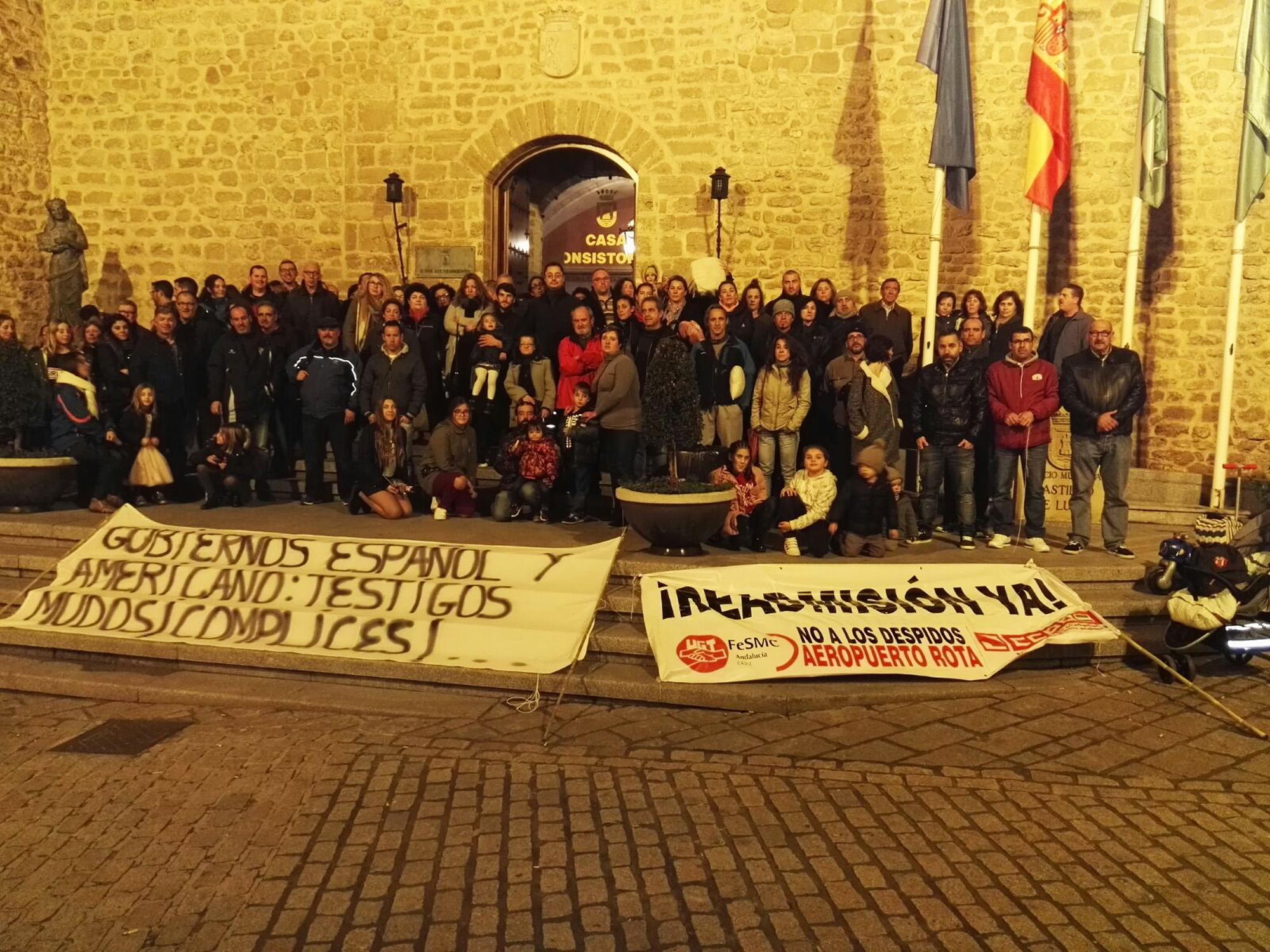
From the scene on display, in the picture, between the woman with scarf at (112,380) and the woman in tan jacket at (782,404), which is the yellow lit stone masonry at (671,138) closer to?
the woman with scarf at (112,380)

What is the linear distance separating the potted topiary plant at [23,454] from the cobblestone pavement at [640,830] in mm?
3483

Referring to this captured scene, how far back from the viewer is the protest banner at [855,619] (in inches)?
221

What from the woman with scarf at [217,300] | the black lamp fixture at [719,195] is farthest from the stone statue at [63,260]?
the black lamp fixture at [719,195]

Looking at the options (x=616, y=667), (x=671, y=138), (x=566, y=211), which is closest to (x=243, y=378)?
(x=616, y=667)

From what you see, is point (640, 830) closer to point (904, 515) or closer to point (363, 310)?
point (904, 515)

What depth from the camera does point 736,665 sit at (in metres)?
5.57

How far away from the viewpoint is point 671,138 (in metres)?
13.1

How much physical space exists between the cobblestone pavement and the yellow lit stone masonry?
8.25 m

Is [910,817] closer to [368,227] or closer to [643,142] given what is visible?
[643,142]

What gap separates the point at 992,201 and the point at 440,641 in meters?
9.88

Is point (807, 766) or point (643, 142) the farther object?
point (643, 142)

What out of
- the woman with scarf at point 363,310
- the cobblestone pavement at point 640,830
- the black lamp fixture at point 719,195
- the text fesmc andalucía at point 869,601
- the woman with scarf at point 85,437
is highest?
the black lamp fixture at point 719,195

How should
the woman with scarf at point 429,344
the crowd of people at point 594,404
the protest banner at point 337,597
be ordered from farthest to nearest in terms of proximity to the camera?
the woman with scarf at point 429,344 < the crowd of people at point 594,404 < the protest banner at point 337,597

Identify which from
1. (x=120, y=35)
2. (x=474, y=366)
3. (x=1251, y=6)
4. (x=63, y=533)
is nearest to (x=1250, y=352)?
(x=1251, y=6)
